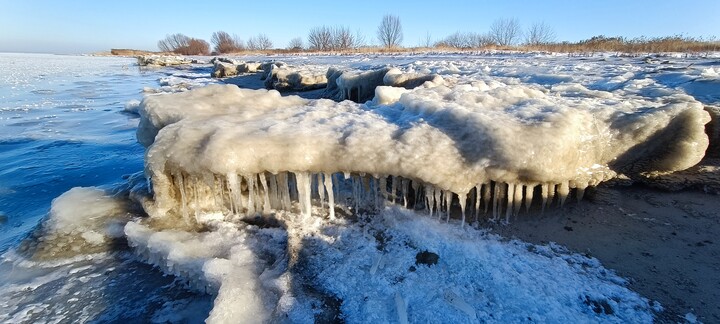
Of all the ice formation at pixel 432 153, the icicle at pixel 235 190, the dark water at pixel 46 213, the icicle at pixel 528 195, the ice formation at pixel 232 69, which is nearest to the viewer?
the dark water at pixel 46 213

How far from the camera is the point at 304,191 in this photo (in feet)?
8.57

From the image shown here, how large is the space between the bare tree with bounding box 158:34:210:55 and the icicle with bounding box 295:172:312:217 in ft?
210

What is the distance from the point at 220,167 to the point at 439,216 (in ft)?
5.18

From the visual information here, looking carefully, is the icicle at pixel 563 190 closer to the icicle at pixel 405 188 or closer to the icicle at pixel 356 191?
the icicle at pixel 405 188

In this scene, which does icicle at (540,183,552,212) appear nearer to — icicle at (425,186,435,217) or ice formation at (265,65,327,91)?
icicle at (425,186,435,217)

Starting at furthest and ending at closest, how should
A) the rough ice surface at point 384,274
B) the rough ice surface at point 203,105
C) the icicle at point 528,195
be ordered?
the rough ice surface at point 203,105
the icicle at point 528,195
the rough ice surface at point 384,274

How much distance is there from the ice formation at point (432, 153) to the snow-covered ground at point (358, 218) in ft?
0.04

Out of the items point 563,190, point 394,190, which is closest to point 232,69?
point 394,190

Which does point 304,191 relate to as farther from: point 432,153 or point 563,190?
point 563,190

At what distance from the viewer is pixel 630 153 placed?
250 cm

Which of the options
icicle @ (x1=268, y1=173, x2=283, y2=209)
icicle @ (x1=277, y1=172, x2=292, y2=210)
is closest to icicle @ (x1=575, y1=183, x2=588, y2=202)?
icicle @ (x1=277, y1=172, x2=292, y2=210)

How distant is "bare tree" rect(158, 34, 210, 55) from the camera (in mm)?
58062

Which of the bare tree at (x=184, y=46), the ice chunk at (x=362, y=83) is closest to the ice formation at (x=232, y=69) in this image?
the ice chunk at (x=362, y=83)

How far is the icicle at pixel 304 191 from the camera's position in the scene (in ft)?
8.36
